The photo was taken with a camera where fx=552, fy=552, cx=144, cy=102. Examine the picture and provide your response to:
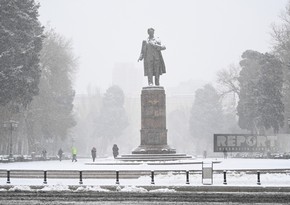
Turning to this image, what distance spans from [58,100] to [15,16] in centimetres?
2533

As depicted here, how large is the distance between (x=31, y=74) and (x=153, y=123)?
23.3m

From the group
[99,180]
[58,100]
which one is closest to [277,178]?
[99,180]

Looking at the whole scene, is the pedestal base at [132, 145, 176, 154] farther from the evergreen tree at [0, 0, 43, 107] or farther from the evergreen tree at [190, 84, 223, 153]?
the evergreen tree at [190, 84, 223, 153]

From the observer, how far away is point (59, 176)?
3234 cm

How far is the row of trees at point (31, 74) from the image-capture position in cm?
5438

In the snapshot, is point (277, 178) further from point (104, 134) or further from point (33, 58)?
point (104, 134)

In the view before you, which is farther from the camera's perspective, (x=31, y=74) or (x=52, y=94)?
(x=52, y=94)

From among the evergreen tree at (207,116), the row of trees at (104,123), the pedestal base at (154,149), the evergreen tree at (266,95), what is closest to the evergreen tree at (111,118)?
the row of trees at (104,123)

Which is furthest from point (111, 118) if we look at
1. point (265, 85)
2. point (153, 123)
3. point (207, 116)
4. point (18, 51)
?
point (153, 123)

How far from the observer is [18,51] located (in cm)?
5666

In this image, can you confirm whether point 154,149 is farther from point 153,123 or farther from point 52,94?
point 52,94

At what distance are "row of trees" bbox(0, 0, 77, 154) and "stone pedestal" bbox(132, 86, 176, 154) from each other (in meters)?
17.4

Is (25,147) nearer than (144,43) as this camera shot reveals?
No

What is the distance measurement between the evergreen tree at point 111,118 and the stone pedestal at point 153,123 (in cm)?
7877
